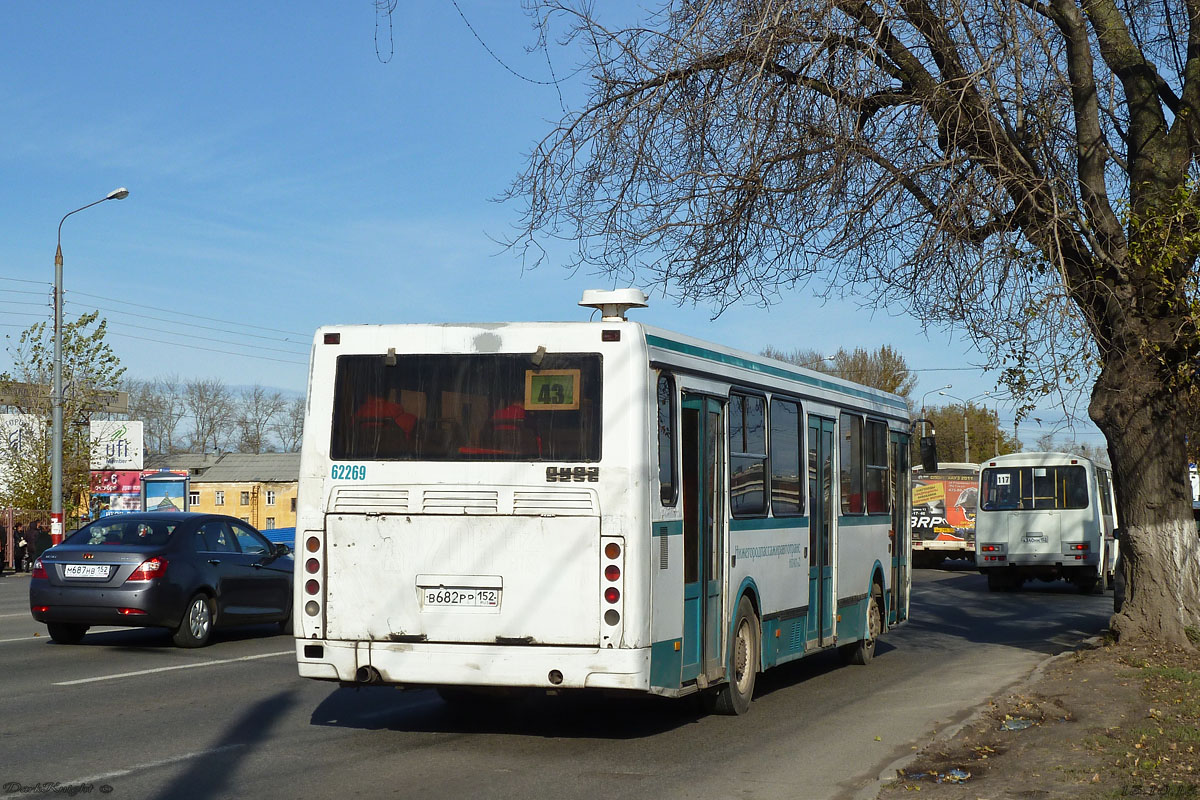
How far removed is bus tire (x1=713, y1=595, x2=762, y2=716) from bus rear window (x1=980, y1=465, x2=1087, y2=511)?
2091cm

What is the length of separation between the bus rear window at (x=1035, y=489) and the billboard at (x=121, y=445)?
40.9 m

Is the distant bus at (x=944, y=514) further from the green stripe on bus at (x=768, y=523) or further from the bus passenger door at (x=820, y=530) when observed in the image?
the green stripe on bus at (x=768, y=523)

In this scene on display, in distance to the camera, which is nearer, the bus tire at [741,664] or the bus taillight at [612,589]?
the bus taillight at [612,589]

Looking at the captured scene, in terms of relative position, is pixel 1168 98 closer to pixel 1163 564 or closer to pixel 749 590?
pixel 1163 564

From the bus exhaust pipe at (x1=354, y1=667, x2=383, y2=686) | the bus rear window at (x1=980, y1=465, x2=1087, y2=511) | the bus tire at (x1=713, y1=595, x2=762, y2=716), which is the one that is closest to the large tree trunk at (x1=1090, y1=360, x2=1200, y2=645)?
the bus tire at (x1=713, y1=595, x2=762, y2=716)

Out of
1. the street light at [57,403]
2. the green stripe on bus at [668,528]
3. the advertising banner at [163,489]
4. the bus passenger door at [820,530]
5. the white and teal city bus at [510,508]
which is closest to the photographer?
the white and teal city bus at [510,508]

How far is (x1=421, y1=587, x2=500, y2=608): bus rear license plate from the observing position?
8875 millimetres

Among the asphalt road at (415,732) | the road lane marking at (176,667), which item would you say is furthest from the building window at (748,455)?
the road lane marking at (176,667)

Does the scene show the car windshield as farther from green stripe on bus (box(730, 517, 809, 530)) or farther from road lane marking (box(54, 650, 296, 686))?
green stripe on bus (box(730, 517, 809, 530))

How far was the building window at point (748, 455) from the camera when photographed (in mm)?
10695

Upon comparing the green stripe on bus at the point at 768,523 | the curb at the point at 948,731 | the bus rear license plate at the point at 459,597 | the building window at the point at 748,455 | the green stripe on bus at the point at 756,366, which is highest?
the green stripe on bus at the point at 756,366

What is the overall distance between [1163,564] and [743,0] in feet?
24.5

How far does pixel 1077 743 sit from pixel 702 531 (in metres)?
2.99

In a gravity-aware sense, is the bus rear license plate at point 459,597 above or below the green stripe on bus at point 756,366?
below
